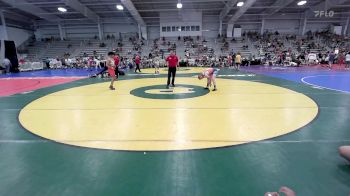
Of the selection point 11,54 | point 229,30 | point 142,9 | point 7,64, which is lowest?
point 7,64

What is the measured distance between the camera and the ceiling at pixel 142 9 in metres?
25.0

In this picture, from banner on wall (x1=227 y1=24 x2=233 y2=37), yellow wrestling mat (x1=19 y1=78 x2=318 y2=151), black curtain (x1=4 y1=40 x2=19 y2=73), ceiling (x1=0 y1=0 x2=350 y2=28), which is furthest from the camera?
banner on wall (x1=227 y1=24 x2=233 y2=37)

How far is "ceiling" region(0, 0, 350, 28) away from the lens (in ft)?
81.9

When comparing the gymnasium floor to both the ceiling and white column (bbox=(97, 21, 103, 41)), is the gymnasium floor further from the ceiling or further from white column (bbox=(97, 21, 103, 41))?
white column (bbox=(97, 21, 103, 41))

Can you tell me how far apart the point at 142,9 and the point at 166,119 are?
26.0 meters

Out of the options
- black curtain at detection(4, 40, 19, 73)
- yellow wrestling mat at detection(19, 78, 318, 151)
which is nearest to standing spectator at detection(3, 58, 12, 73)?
black curtain at detection(4, 40, 19, 73)

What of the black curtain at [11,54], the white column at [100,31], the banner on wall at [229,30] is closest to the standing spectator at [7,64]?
the black curtain at [11,54]

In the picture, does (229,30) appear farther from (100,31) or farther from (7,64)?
(7,64)

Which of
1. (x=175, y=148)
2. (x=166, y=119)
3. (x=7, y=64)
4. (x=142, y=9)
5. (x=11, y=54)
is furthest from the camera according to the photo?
(x=142, y=9)

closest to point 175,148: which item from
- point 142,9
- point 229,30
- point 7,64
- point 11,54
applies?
point 7,64

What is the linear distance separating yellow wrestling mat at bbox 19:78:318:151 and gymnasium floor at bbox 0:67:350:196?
20mm

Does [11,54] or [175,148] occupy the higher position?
[11,54]

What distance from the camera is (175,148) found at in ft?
11.7

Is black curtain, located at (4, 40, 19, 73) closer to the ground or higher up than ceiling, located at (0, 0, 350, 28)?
closer to the ground
